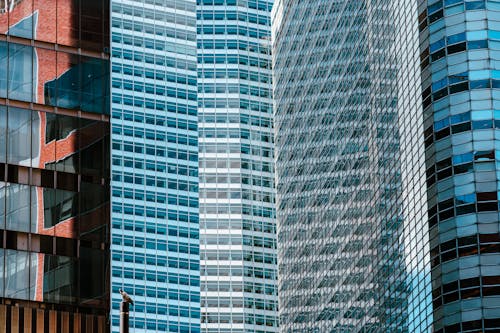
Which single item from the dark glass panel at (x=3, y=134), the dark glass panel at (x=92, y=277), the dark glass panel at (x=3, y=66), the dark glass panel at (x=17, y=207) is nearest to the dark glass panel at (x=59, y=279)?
the dark glass panel at (x=92, y=277)

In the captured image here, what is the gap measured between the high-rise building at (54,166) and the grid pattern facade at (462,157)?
8868 cm

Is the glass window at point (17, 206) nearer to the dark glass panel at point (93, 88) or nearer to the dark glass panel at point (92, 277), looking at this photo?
the dark glass panel at point (92, 277)

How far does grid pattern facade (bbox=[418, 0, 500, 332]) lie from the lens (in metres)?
136

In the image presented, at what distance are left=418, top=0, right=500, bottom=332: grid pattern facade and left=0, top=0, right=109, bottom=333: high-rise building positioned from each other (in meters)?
88.7

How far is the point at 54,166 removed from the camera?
5044 cm

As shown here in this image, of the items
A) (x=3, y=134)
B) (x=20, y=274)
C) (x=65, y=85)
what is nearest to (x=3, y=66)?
(x=65, y=85)

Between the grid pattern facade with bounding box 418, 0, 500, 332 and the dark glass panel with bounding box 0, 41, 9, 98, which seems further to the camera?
the grid pattern facade with bounding box 418, 0, 500, 332

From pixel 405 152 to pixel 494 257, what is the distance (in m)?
25.1

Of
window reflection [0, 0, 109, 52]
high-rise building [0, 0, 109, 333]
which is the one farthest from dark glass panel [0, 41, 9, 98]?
window reflection [0, 0, 109, 52]

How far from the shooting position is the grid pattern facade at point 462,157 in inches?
5374

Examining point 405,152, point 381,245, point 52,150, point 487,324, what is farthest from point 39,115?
point 381,245

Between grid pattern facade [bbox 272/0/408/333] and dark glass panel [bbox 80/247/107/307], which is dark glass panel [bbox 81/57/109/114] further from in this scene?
grid pattern facade [bbox 272/0/408/333]

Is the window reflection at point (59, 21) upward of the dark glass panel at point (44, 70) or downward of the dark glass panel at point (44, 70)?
upward

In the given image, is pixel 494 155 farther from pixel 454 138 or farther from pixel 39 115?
pixel 39 115
